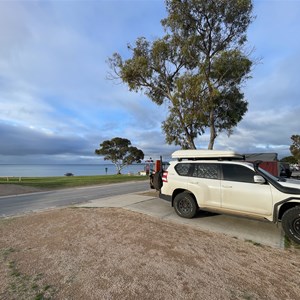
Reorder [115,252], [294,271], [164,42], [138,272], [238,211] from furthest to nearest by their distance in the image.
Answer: [164,42], [238,211], [115,252], [294,271], [138,272]

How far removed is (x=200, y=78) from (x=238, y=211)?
22.5 ft

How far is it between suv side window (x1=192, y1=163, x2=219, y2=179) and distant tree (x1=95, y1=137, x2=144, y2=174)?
46315 mm

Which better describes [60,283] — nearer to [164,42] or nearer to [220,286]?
[220,286]

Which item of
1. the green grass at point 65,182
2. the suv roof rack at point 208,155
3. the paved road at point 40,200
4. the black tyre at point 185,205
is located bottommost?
the paved road at point 40,200

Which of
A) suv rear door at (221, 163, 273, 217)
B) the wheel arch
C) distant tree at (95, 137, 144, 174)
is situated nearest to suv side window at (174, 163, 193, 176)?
suv rear door at (221, 163, 273, 217)

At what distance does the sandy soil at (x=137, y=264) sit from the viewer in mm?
3420

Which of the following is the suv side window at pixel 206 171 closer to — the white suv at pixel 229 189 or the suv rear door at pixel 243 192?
the white suv at pixel 229 189

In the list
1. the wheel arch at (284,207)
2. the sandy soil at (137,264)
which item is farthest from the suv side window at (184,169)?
the wheel arch at (284,207)

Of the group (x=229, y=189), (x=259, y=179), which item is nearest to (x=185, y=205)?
(x=229, y=189)

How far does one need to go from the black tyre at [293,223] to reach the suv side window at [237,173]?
1108 mm

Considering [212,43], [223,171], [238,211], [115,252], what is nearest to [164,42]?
[212,43]

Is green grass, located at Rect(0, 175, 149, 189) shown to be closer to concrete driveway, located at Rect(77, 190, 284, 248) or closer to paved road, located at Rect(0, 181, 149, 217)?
paved road, located at Rect(0, 181, 149, 217)

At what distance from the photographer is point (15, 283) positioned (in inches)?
141

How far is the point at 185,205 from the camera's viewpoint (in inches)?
302
